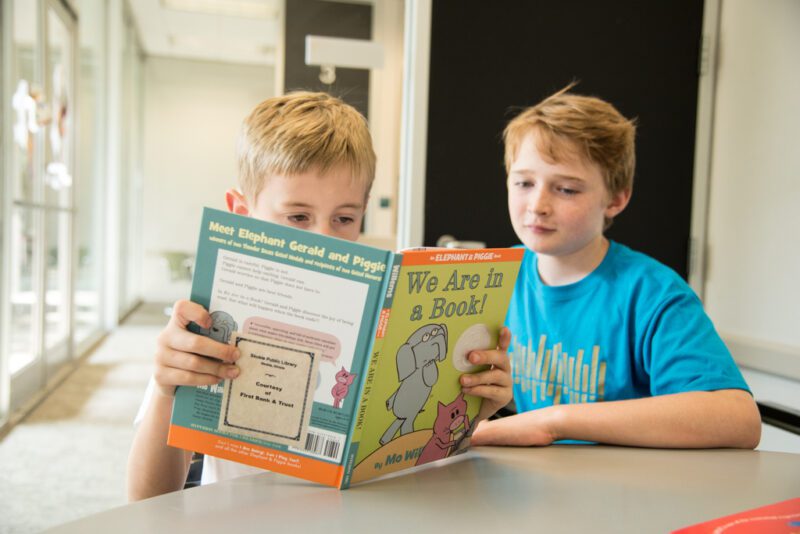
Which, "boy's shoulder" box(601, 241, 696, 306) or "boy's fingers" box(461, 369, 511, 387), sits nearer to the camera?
"boy's fingers" box(461, 369, 511, 387)

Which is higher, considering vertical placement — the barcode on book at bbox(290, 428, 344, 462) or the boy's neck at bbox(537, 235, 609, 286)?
the boy's neck at bbox(537, 235, 609, 286)

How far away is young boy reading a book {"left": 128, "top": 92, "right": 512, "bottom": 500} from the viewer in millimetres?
879

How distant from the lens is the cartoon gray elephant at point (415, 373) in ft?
2.57


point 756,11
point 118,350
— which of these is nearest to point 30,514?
point 756,11

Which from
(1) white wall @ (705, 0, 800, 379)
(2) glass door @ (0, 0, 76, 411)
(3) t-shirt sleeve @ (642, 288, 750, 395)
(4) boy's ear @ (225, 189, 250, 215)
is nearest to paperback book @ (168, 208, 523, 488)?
(4) boy's ear @ (225, 189, 250, 215)

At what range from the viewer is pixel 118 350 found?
5684 millimetres

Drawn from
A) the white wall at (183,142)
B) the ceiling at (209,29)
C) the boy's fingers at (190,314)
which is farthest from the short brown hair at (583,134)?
the white wall at (183,142)

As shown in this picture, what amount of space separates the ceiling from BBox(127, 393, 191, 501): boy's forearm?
5978 millimetres

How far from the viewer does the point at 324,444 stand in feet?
2.45

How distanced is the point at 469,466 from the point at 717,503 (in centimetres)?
31

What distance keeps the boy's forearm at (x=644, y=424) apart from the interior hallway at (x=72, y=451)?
1954 mm

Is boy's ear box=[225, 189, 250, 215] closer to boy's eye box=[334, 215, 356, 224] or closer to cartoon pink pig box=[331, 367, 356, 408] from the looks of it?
boy's eye box=[334, 215, 356, 224]

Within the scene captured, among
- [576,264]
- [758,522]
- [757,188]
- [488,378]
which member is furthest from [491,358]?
[757,188]

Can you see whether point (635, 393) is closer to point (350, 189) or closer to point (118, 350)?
point (350, 189)
